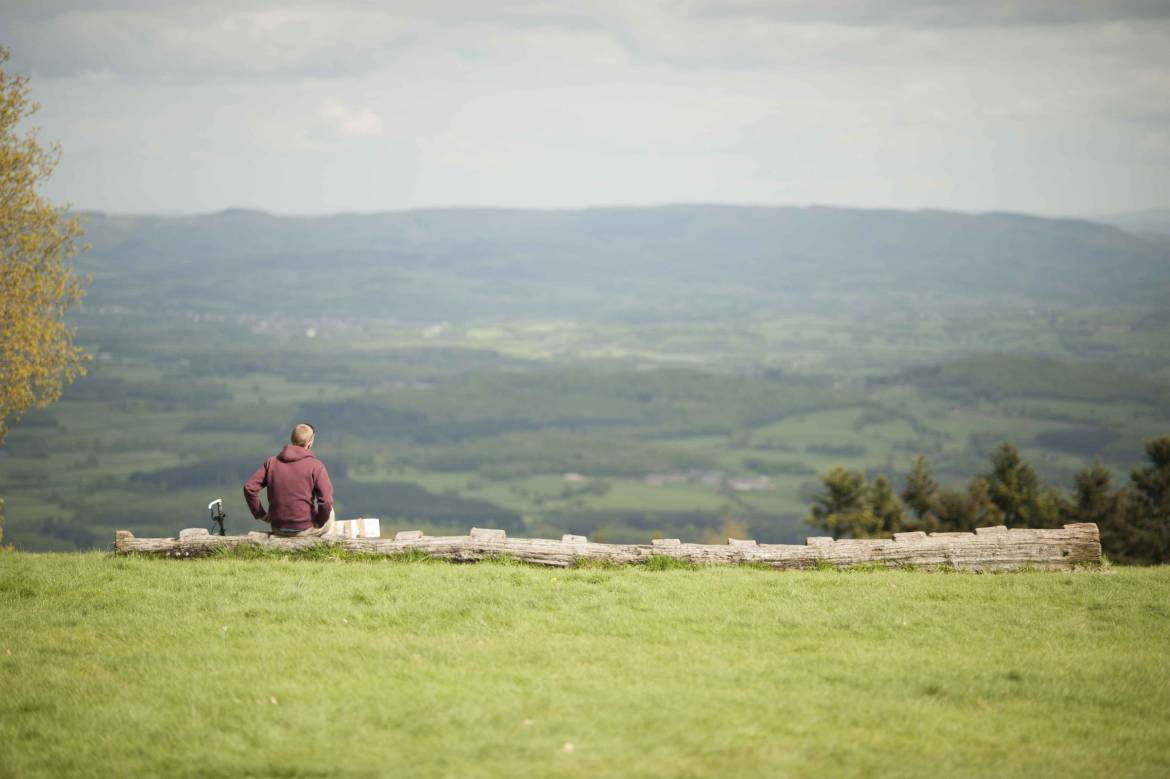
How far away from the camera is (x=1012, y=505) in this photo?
65.8 meters

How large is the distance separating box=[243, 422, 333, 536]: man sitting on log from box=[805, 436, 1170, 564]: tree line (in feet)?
157

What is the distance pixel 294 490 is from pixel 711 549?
647 centimetres

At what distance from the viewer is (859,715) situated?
10234mm

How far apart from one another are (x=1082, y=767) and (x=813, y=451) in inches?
7643

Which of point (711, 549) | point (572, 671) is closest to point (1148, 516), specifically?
point (711, 549)

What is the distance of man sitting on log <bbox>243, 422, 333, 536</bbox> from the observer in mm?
15739

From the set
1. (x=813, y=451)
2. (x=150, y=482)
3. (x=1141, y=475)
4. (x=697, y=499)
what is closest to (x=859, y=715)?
(x=1141, y=475)

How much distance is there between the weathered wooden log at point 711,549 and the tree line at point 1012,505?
43947mm

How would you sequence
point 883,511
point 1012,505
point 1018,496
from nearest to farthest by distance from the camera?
point 883,511, point 1018,496, point 1012,505

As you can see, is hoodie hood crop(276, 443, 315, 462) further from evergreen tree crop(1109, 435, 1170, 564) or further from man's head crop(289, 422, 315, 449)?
evergreen tree crop(1109, 435, 1170, 564)

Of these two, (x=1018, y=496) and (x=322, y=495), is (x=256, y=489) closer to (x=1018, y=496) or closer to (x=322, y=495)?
(x=322, y=495)

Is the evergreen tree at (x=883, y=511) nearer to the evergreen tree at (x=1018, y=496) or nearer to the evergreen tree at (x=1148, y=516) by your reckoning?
the evergreen tree at (x=1018, y=496)

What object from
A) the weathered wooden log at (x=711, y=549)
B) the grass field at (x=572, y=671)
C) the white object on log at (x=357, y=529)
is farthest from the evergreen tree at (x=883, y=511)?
the white object on log at (x=357, y=529)

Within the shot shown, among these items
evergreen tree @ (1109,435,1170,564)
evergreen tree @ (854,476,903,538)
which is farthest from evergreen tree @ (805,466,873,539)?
evergreen tree @ (1109,435,1170,564)
